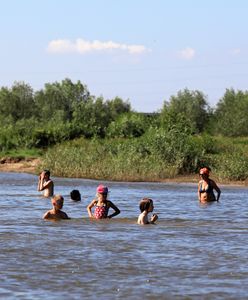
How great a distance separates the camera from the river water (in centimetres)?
1038

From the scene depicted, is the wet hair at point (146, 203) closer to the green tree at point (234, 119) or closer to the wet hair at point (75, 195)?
the wet hair at point (75, 195)

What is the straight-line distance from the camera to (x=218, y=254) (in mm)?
13523

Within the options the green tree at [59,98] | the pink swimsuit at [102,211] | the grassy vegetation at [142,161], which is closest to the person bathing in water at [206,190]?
the pink swimsuit at [102,211]

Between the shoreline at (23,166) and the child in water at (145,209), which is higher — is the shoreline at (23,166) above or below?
above

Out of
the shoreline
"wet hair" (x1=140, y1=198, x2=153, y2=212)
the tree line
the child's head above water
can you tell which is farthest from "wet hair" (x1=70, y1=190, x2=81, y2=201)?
the tree line

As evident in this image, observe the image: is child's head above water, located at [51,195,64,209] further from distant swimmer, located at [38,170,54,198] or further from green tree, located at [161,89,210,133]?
green tree, located at [161,89,210,133]

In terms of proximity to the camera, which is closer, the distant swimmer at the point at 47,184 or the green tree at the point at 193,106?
the distant swimmer at the point at 47,184

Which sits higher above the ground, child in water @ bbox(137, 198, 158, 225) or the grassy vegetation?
the grassy vegetation

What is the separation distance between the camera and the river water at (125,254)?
10.4m

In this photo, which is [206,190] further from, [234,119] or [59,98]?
[59,98]

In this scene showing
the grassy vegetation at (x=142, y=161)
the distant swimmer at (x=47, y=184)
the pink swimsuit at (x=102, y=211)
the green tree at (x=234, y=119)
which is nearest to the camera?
the pink swimsuit at (x=102, y=211)

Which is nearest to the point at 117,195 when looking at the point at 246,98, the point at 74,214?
the point at 74,214

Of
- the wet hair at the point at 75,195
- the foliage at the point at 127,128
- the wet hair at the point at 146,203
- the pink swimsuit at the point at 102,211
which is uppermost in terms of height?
the foliage at the point at 127,128

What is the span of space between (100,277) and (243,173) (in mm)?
27486
